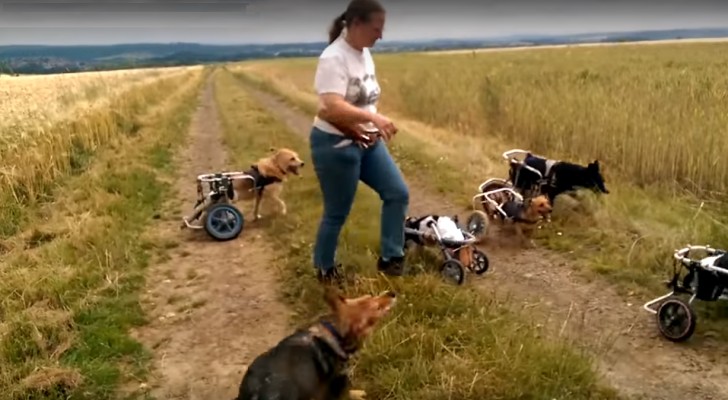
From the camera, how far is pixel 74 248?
6090 mm

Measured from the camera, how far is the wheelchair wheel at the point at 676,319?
4.13m

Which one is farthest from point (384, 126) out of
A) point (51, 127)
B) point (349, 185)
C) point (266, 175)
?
point (51, 127)

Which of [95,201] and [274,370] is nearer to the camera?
[274,370]

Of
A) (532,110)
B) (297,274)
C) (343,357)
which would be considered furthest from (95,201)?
(532,110)

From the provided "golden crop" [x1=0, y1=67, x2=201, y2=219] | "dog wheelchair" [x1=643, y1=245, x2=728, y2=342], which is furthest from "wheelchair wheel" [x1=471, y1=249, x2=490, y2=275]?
"golden crop" [x1=0, y1=67, x2=201, y2=219]

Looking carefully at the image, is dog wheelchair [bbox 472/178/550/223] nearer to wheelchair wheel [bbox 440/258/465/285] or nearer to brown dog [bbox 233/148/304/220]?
wheelchair wheel [bbox 440/258/465/285]

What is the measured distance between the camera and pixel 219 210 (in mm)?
6859

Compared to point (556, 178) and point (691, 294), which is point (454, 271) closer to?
point (691, 294)

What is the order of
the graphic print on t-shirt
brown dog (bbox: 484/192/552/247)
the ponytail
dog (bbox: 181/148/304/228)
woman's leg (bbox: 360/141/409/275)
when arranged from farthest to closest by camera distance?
dog (bbox: 181/148/304/228), brown dog (bbox: 484/192/552/247), woman's leg (bbox: 360/141/409/275), the ponytail, the graphic print on t-shirt

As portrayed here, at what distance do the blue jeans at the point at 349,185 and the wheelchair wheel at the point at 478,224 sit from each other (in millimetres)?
1592

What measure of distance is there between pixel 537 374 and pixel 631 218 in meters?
3.74

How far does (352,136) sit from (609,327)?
213 cm

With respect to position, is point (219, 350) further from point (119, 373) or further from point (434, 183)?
point (434, 183)

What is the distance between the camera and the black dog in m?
6.82
